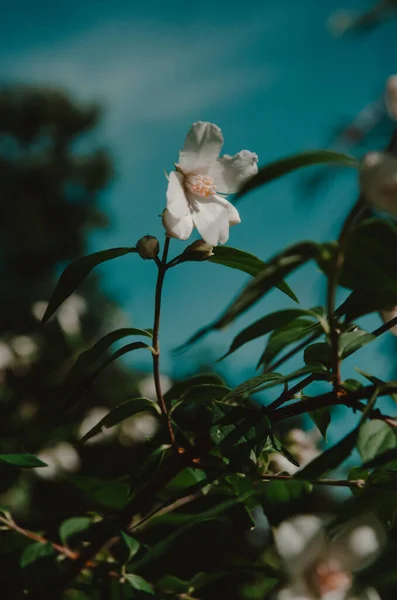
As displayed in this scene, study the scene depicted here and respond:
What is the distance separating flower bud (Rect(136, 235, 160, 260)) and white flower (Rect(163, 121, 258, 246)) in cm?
2

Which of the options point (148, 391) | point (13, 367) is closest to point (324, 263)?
point (13, 367)

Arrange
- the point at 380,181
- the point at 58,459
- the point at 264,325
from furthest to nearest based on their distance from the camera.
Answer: the point at 58,459 < the point at 264,325 < the point at 380,181

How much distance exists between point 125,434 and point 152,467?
8.34ft

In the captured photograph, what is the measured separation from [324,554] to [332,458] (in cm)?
7

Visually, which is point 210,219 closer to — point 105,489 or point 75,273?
point 75,273

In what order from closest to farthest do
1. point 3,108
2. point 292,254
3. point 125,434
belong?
point 292,254 < point 125,434 < point 3,108

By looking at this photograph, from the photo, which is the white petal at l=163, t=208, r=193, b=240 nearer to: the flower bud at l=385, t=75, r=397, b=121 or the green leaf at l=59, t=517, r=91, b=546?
the flower bud at l=385, t=75, r=397, b=121

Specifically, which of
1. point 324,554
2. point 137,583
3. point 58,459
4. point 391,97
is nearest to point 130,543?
point 137,583

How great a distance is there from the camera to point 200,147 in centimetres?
76

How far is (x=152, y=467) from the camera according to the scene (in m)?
0.66

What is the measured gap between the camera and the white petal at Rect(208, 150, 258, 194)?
786 mm

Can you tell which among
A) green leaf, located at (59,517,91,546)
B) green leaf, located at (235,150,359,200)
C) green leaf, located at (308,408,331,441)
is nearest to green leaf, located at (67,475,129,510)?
green leaf, located at (59,517,91,546)

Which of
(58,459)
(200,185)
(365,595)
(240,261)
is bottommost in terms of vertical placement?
(365,595)

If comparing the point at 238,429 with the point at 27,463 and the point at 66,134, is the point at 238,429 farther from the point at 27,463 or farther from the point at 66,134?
the point at 66,134
